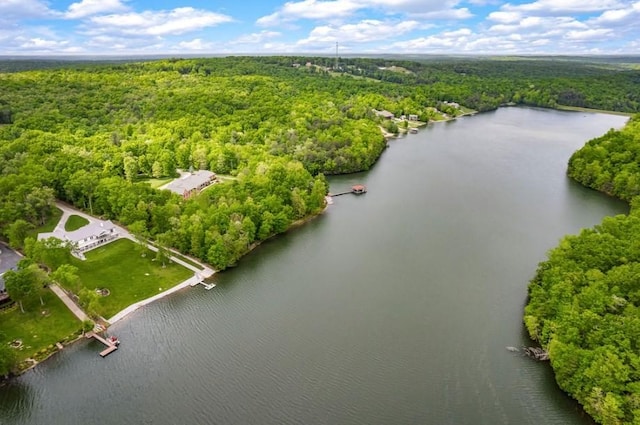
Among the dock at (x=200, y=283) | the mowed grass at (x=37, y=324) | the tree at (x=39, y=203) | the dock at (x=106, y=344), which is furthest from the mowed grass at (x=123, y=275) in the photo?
the tree at (x=39, y=203)

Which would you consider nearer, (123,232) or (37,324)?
(37,324)

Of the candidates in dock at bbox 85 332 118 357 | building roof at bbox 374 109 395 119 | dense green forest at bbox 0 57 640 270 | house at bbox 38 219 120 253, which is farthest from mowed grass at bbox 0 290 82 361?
building roof at bbox 374 109 395 119

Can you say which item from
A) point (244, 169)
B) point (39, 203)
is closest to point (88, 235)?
point (39, 203)

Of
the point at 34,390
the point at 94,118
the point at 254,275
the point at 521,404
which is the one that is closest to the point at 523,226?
the point at 521,404

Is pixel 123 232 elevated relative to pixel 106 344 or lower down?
elevated

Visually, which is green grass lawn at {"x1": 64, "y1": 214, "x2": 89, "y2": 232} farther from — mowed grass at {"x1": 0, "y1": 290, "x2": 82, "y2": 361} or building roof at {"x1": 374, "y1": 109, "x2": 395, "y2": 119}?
building roof at {"x1": 374, "y1": 109, "x2": 395, "y2": 119}

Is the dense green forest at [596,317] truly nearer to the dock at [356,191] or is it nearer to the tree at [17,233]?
the dock at [356,191]

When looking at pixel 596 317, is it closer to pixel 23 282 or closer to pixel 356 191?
pixel 356 191
